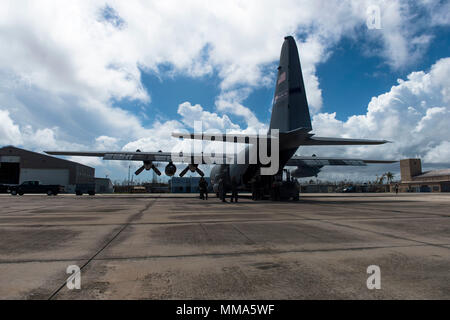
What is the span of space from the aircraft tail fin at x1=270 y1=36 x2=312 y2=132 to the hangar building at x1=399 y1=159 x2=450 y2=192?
72079 mm

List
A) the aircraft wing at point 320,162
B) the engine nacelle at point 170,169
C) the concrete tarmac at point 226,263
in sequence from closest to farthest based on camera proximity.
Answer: the concrete tarmac at point 226,263
the engine nacelle at point 170,169
the aircraft wing at point 320,162

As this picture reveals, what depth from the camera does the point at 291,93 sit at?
16.0m

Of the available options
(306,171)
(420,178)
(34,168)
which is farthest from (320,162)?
(420,178)

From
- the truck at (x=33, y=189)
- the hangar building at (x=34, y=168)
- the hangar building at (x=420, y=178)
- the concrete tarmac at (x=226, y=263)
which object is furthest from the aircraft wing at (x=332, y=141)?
the hangar building at (x=420, y=178)

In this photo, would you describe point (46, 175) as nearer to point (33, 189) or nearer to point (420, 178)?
point (33, 189)

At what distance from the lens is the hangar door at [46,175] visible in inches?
2248

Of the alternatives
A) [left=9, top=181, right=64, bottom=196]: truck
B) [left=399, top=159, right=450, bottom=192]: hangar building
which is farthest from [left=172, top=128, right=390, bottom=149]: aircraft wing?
[left=399, top=159, right=450, bottom=192]: hangar building

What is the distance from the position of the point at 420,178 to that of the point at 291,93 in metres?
83.4

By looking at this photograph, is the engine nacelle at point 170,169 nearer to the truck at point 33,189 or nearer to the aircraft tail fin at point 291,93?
the aircraft tail fin at point 291,93

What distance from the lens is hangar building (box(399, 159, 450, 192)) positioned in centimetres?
6981

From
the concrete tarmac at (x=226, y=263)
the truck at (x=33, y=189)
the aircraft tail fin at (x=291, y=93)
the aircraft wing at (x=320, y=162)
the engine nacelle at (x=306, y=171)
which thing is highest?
the aircraft tail fin at (x=291, y=93)

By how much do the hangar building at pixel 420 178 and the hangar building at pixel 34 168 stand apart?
281 feet

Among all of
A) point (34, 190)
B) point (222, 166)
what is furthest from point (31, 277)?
point (34, 190)
